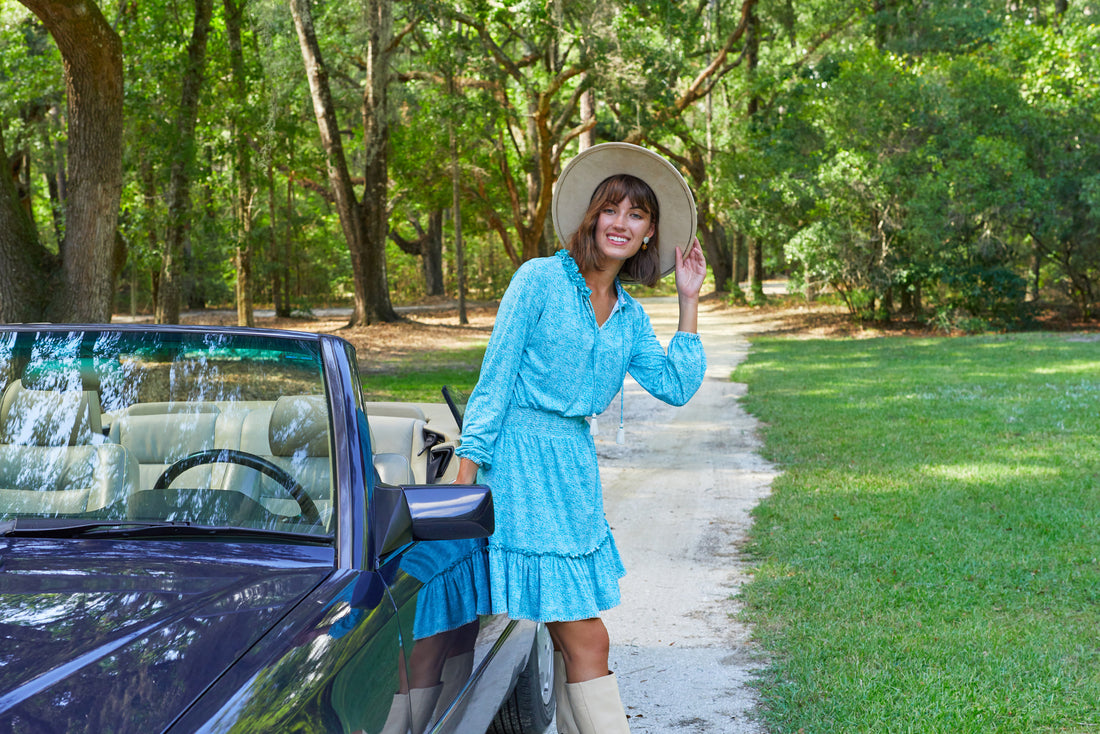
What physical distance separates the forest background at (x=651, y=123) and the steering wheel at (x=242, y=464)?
533 inches

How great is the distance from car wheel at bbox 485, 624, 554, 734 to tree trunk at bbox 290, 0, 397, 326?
19.7m

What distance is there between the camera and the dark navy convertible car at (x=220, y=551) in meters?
1.64

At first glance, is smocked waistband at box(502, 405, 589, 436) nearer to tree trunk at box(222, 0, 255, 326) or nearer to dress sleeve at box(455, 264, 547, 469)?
dress sleeve at box(455, 264, 547, 469)

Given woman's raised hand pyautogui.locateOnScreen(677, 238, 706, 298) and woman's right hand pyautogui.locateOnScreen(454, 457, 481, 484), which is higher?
woman's raised hand pyautogui.locateOnScreen(677, 238, 706, 298)

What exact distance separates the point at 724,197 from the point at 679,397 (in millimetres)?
25849

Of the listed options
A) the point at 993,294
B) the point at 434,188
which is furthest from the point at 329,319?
the point at 993,294

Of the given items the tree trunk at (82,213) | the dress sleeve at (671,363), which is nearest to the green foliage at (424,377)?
the tree trunk at (82,213)

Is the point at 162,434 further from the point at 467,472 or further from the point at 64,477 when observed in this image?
the point at 467,472

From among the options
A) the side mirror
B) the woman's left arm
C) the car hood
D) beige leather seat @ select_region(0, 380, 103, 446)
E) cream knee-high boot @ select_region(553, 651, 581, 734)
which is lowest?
cream knee-high boot @ select_region(553, 651, 581, 734)

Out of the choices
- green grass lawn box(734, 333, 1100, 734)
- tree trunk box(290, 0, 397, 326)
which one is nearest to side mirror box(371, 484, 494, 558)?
green grass lawn box(734, 333, 1100, 734)

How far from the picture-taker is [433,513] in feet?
7.48

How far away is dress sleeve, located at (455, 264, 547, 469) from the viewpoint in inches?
101

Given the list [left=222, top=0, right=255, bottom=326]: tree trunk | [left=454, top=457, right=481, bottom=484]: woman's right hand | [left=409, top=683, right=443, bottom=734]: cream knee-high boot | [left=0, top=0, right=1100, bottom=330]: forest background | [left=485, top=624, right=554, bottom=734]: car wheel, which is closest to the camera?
[left=409, top=683, right=443, bottom=734]: cream knee-high boot

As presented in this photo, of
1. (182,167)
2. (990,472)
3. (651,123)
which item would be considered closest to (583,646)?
(990,472)
